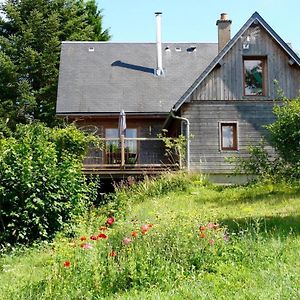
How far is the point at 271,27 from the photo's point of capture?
2073 centimetres

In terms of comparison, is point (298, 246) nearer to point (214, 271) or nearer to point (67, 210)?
point (214, 271)

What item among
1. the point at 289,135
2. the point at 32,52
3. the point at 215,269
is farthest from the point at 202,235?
the point at 32,52

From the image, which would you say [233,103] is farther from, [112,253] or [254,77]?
[112,253]

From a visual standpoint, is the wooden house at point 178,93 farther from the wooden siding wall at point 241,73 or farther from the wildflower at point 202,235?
the wildflower at point 202,235

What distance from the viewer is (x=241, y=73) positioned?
2105 centimetres

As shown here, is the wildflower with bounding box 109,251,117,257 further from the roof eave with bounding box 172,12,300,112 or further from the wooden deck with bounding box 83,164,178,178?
the roof eave with bounding box 172,12,300,112

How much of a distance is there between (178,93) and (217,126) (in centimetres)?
401

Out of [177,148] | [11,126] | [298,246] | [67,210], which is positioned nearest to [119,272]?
[298,246]

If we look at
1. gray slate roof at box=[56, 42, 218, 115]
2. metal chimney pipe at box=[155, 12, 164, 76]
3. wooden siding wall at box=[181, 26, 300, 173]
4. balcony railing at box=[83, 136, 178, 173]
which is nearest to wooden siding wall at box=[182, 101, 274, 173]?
wooden siding wall at box=[181, 26, 300, 173]

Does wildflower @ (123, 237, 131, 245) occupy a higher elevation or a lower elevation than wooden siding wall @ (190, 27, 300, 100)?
A: lower

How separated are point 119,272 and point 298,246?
2.55 meters

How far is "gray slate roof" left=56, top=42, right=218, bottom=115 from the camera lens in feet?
78.4

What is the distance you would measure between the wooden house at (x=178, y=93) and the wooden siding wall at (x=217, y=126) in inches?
1.5

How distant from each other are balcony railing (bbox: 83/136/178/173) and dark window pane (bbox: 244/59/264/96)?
3882mm
